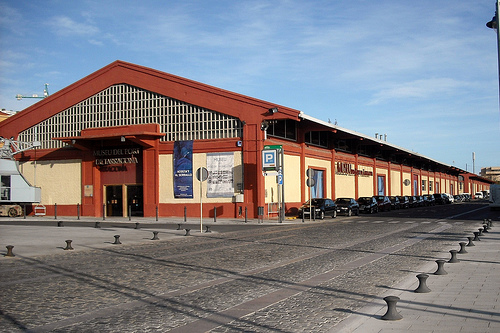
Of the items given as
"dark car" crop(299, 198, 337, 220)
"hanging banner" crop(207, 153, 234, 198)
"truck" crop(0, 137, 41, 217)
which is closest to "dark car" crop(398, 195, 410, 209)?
"dark car" crop(299, 198, 337, 220)

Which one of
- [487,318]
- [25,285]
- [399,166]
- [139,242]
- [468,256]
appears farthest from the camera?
[399,166]

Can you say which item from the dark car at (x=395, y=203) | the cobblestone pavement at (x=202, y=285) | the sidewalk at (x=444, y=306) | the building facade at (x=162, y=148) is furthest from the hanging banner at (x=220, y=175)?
the sidewalk at (x=444, y=306)

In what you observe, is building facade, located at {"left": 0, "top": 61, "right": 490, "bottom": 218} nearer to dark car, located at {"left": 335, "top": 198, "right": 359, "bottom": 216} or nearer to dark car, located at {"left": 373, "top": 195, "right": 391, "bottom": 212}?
dark car, located at {"left": 335, "top": 198, "right": 359, "bottom": 216}

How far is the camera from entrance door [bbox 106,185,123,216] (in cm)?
4166

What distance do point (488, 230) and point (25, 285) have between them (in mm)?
20693

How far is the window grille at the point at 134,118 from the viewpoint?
128 ft

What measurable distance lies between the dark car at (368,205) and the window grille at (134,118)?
15682 mm

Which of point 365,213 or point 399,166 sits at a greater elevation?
point 399,166

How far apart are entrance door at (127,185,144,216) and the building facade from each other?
0.08 m

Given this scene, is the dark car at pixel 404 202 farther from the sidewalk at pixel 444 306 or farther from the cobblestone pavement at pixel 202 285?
the sidewalk at pixel 444 306

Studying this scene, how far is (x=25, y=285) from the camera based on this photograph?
35.5 feet

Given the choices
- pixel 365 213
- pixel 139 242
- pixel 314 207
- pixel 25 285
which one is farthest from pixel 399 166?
pixel 25 285

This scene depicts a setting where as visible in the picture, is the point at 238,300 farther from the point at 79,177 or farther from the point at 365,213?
the point at 365,213

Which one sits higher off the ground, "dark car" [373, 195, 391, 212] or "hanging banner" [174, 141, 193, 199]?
"hanging banner" [174, 141, 193, 199]
